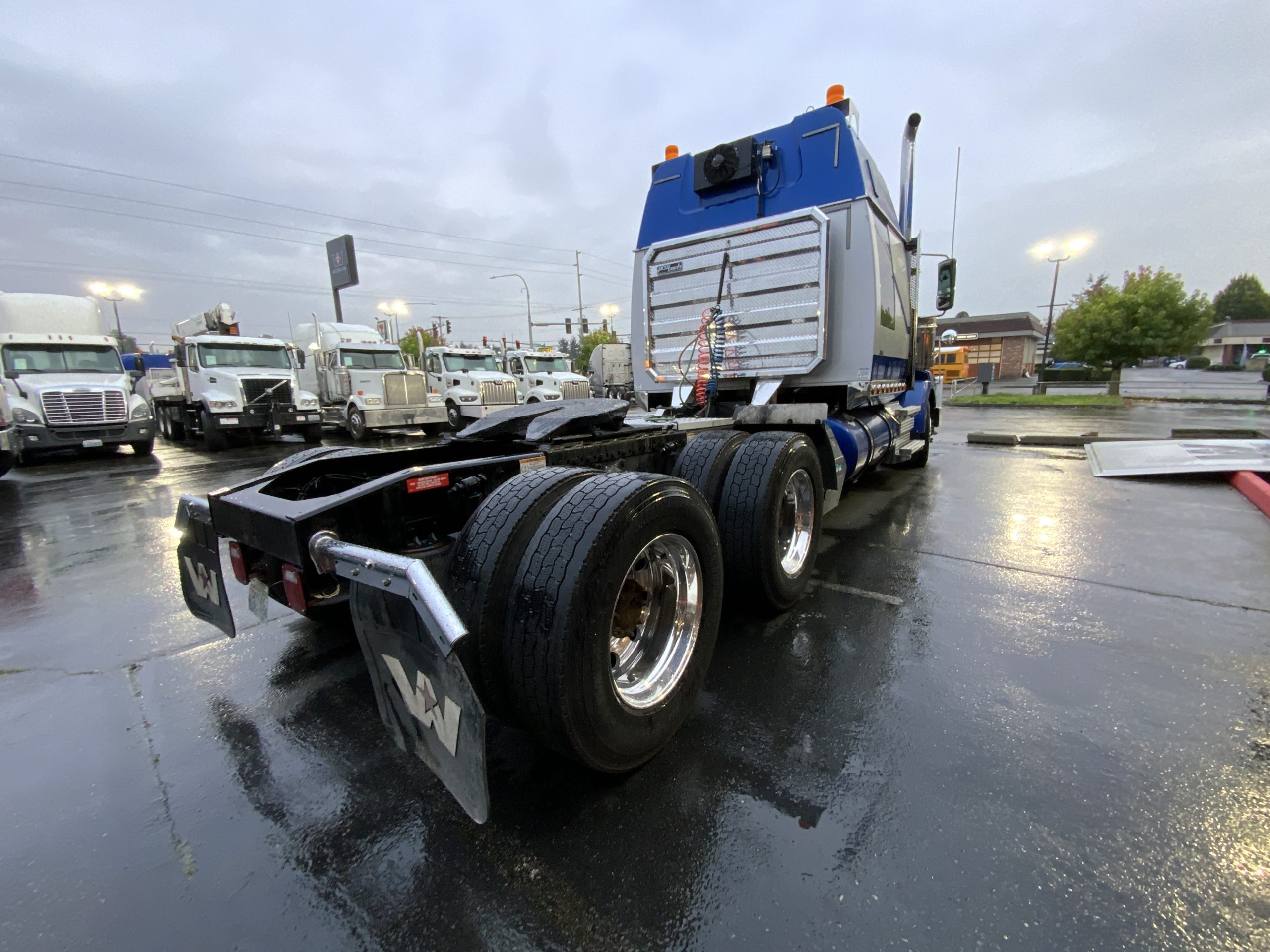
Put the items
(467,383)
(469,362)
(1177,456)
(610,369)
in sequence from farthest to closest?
(610,369)
(469,362)
(467,383)
(1177,456)

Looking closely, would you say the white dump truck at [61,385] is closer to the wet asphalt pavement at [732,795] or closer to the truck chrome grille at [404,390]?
the truck chrome grille at [404,390]

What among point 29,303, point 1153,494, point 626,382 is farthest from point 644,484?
point 626,382

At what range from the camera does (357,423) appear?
49.9ft

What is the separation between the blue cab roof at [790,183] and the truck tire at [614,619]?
160 inches

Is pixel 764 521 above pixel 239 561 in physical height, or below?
below

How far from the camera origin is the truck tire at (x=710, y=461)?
3.51 metres

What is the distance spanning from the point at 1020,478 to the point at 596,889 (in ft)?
26.6

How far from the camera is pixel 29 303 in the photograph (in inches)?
498

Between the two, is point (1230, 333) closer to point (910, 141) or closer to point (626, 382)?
point (626, 382)

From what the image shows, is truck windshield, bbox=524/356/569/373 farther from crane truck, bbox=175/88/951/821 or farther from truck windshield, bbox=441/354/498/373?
crane truck, bbox=175/88/951/821

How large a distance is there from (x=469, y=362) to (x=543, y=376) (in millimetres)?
2911

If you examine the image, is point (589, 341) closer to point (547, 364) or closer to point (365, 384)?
point (547, 364)

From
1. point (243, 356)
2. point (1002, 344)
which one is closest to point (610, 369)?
point (243, 356)

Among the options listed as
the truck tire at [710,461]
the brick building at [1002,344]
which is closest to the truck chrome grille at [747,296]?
the truck tire at [710,461]
